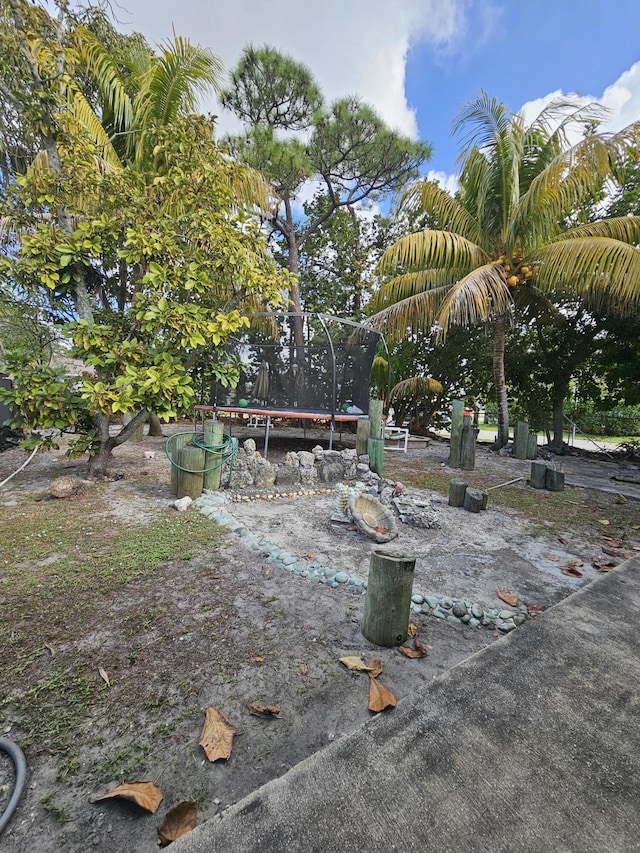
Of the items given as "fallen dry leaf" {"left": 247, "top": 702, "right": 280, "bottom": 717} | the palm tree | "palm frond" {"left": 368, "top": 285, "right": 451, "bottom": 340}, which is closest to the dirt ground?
"fallen dry leaf" {"left": 247, "top": 702, "right": 280, "bottom": 717}

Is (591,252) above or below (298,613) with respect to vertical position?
above

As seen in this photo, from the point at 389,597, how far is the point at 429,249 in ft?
21.1

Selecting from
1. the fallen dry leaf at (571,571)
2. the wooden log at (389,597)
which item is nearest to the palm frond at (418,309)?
the fallen dry leaf at (571,571)

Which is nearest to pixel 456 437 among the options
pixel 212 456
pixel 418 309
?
pixel 418 309

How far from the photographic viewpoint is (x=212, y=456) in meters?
3.97

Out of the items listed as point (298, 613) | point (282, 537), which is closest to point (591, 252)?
point (282, 537)

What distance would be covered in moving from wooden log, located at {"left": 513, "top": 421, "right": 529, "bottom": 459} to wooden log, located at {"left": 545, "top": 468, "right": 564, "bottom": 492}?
231 centimetres

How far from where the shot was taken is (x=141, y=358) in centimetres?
361

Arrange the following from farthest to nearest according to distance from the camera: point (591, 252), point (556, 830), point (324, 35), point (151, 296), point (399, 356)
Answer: point (399, 356) < point (324, 35) < point (591, 252) < point (151, 296) < point (556, 830)

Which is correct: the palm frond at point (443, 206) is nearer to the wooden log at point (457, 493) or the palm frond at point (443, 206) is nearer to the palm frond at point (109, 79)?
the palm frond at point (109, 79)

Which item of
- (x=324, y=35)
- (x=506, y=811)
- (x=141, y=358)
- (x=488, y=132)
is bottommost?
(x=506, y=811)

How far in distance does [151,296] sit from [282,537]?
265cm

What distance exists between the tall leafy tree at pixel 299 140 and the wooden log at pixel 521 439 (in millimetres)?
5783

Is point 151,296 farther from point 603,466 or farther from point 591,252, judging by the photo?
point 603,466
